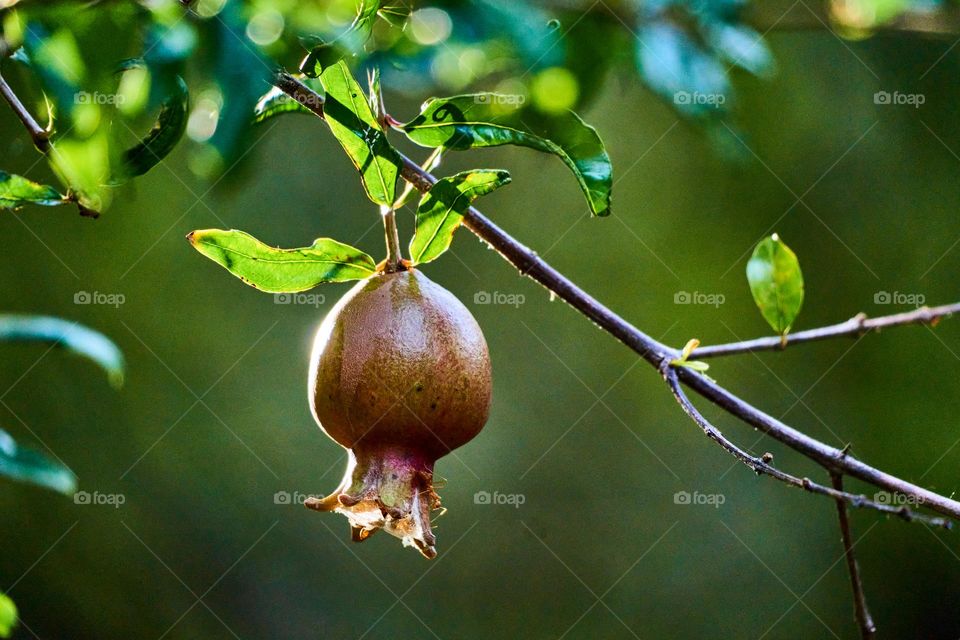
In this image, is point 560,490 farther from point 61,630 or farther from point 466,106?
point 466,106

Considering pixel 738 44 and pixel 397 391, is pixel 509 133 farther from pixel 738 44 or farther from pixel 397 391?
pixel 738 44

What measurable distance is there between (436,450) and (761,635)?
320cm

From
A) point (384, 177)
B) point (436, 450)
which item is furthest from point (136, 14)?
point (436, 450)

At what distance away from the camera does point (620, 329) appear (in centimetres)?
88

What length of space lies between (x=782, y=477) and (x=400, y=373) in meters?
0.32

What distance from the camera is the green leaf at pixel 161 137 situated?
93cm

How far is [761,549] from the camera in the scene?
3508 mm
